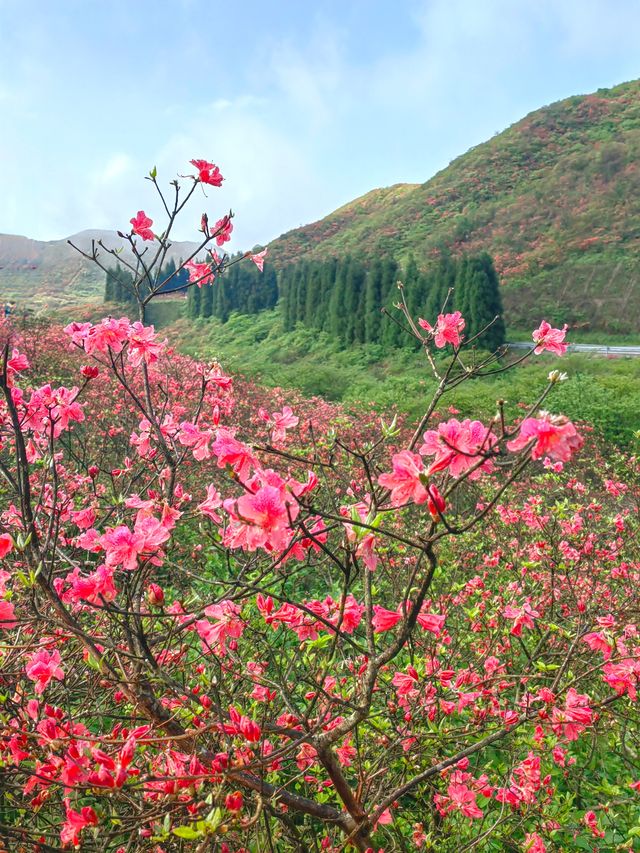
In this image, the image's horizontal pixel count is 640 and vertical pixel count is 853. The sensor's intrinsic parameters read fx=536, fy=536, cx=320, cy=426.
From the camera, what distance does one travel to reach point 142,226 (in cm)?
260

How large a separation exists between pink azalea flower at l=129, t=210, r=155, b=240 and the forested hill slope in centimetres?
2690

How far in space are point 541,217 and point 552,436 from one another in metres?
39.7

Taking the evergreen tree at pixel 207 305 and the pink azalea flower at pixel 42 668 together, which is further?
the evergreen tree at pixel 207 305

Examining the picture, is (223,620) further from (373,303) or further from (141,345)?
(373,303)

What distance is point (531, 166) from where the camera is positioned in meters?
42.4

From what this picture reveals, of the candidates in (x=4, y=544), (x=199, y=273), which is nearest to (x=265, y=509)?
(x=4, y=544)

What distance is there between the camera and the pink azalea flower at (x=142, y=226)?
8.46 ft

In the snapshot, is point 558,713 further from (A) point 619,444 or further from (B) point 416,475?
(A) point 619,444

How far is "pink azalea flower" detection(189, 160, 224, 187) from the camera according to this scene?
247 cm

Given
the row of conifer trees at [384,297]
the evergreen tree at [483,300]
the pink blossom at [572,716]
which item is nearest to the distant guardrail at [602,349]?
the evergreen tree at [483,300]

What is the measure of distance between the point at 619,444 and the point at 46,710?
10733mm

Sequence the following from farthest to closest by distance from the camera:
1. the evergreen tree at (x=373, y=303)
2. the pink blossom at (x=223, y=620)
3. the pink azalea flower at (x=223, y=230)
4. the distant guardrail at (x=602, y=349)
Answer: the evergreen tree at (x=373, y=303)
the distant guardrail at (x=602, y=349)
the pink azalea flower at (x=223, y=230)
the pink blossom at (x=223, y=620)

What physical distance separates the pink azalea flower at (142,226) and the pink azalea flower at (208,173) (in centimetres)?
33

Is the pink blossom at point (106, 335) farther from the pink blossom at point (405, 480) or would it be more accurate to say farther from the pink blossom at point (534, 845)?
the pink blossom at point (534, 845)
